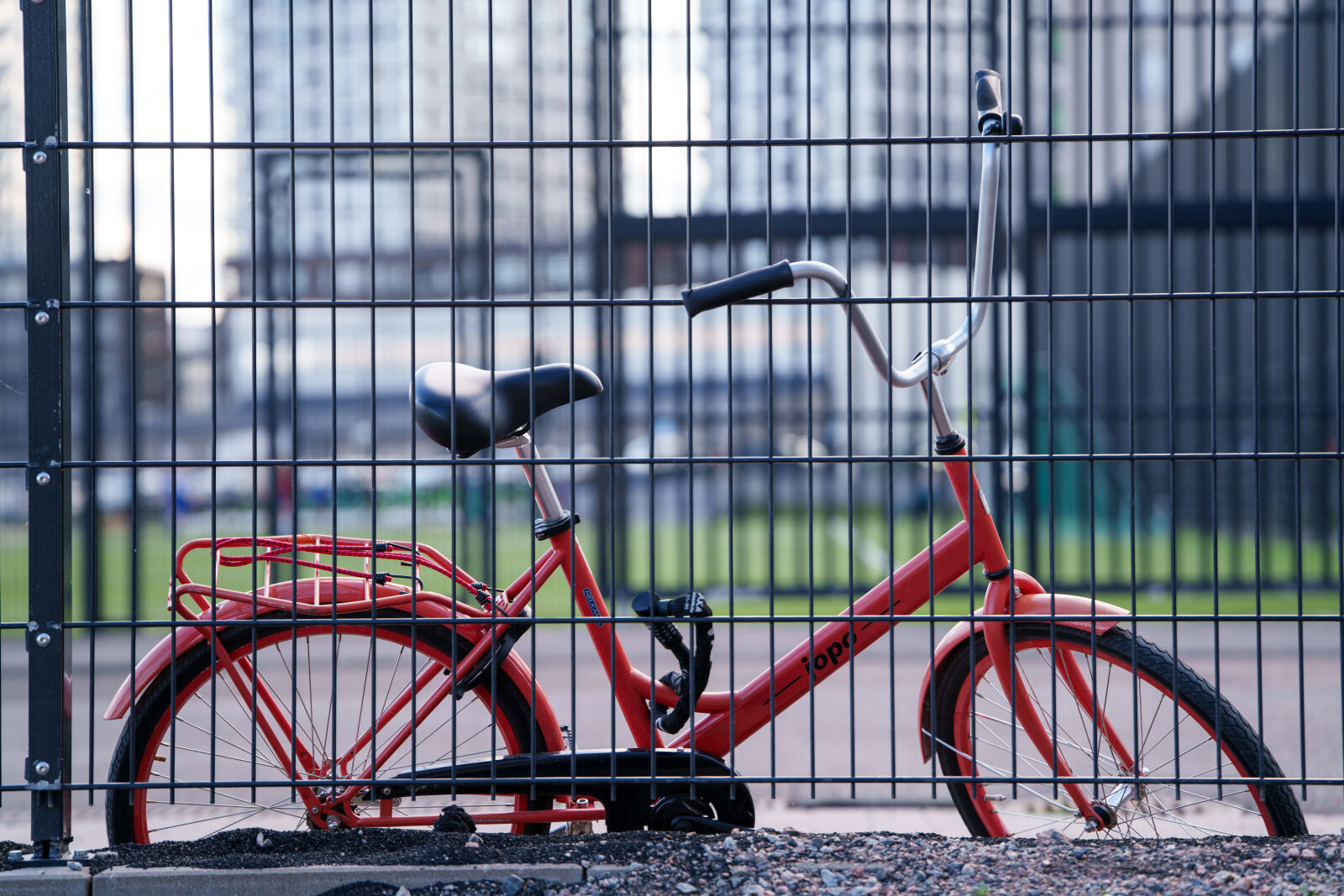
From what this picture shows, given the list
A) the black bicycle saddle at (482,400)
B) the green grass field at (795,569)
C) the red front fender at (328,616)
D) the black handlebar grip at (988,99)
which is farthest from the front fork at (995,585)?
the green grass field at (795,569)

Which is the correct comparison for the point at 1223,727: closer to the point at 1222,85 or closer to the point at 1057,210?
the point at 1057,210

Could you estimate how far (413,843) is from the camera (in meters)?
2.39

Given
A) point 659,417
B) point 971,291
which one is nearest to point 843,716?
point 971,291

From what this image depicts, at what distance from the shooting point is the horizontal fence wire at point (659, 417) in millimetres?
2287

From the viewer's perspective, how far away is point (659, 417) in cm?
816

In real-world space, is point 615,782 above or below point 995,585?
below

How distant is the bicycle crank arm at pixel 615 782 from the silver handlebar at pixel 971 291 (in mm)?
904

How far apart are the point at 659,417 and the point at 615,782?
5889 mm

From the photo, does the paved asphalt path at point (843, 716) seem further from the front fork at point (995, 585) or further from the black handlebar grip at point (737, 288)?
the black handlebar grip at point (737, 288)

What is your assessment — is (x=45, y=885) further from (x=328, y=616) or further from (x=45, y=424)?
(x=45, y=424)

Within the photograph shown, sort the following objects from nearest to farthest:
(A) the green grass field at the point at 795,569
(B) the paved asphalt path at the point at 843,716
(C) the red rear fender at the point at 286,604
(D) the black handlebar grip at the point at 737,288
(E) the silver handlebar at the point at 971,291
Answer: (D) the black handlebar grip at the point at 737,288, (E) the silver handlebar at the point at 971,291, (C) the red rear fender at the point at 286,604, (B) the paved asphalt path at the point at 843,716, (A) the green grass field at the point at 795,569

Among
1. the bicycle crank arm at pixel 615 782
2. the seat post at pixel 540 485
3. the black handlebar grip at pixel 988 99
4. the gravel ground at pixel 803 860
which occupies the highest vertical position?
the black handlebar grip at pixel 988 99

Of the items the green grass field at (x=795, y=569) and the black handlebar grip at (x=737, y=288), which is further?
the green grass field at (x=795, y=569)

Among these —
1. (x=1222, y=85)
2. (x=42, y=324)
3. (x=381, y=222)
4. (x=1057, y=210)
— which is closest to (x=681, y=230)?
(x=381, y=222)
